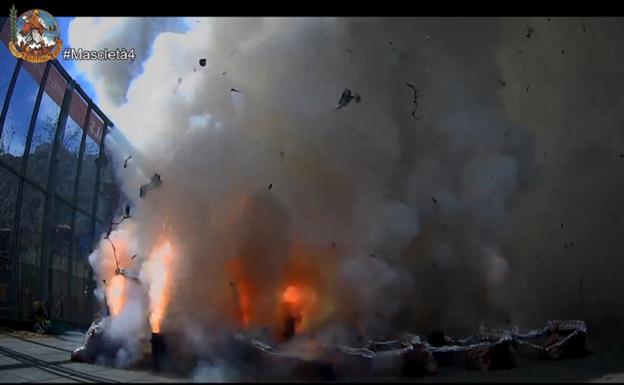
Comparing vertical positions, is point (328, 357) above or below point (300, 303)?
below

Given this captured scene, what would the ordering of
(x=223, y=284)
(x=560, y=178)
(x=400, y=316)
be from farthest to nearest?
(x=560, y=178), (x=400, y=316), (x=223, y=284)

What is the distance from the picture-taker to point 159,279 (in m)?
5.97

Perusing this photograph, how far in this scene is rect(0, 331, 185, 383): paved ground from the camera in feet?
16.8

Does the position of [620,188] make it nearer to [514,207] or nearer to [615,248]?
[615,248]

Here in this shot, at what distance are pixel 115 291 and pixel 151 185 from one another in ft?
4.91

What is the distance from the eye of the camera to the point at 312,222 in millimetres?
6145

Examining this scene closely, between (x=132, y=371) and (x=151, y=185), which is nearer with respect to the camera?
(x=132, y=371)

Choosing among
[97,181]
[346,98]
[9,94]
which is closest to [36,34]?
[9,94]

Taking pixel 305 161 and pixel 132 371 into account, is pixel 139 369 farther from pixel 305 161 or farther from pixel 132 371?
pixel 305 161

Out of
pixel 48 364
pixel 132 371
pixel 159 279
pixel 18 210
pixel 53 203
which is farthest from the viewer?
pixel 18 210

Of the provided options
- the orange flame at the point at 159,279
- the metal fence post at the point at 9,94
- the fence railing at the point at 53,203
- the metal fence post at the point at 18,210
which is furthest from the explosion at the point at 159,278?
the metal fence post at the point at 9,94

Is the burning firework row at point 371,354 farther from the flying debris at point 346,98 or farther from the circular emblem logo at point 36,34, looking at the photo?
the circular emblem logo at point 36,34

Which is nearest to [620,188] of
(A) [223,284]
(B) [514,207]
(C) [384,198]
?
(B) [514,207]
